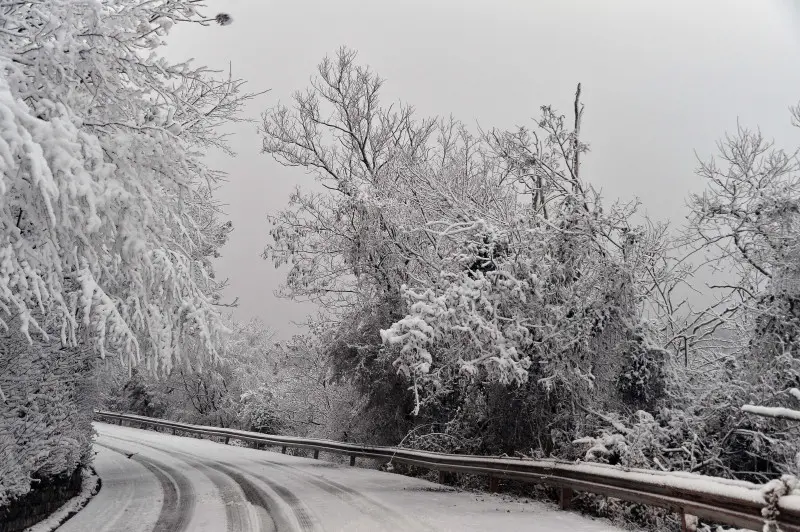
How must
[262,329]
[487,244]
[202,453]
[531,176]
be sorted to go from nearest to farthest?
1. [487,244]
2. [531,176]
3. [202,453]
4. [262,329]

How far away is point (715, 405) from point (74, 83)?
11397 millimetres

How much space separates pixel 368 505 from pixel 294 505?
52.1 inches

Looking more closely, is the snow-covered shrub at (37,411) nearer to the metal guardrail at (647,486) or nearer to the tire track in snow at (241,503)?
the tire track in snow at (241,503)

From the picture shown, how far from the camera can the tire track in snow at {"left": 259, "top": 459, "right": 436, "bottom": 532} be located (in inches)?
309

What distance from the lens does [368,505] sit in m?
9.55

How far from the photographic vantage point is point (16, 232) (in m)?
5.28

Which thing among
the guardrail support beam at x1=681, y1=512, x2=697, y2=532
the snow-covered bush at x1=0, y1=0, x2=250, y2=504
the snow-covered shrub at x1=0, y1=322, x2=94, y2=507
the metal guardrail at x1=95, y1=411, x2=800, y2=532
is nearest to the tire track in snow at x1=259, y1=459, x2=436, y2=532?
the metal guardrail at x1=95, y1=411, x2=800, y2=532

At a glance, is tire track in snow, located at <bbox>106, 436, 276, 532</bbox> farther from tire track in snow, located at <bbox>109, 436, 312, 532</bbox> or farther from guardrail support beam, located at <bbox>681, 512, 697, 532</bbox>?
guardrail support beam, located at <bbox>681, 512, 697, 532</bbox>

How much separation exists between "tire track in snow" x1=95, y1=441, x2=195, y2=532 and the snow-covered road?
0.05ft

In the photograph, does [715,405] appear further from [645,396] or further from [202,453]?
[202,453]

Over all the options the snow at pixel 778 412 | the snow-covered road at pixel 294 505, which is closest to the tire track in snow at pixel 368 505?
the snow-covered road at pixel 294 505

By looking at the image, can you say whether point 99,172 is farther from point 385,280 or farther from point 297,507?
point 385,280

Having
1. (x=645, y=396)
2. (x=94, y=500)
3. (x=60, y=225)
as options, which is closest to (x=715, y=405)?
(x=645, y=396)

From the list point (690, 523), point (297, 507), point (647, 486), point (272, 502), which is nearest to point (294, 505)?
point (297, 507)
